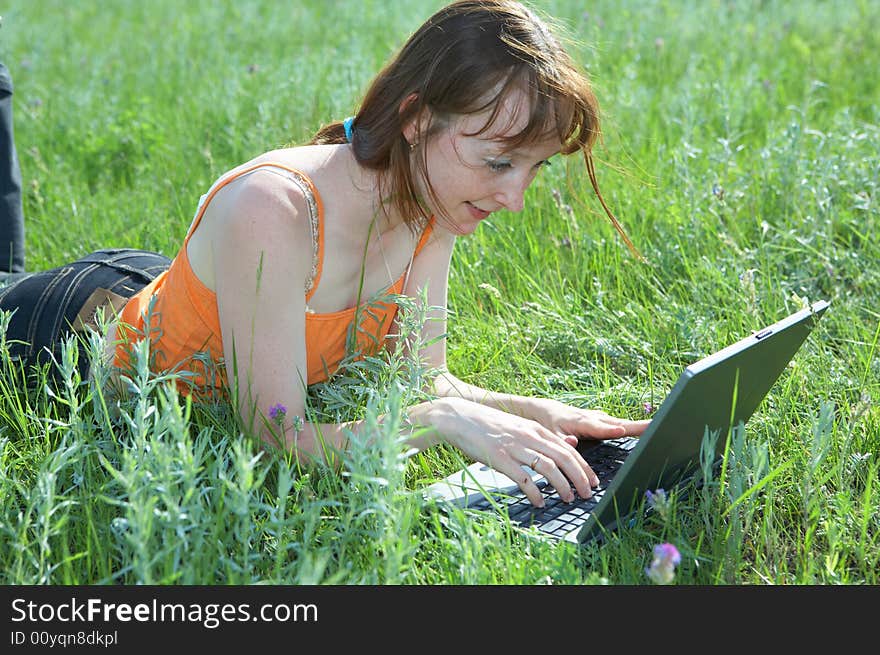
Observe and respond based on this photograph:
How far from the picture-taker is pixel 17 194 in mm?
3668

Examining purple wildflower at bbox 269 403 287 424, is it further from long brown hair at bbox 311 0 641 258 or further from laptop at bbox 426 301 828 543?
long brown hair at bbox 311 0 641 258

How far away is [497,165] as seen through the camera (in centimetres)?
237

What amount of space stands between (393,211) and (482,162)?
0.37m

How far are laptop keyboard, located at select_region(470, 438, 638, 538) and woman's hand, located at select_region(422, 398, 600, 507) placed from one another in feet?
0.09

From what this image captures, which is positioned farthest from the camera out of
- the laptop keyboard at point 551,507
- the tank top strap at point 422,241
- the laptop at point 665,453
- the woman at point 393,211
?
the tank top strap at point 422,241

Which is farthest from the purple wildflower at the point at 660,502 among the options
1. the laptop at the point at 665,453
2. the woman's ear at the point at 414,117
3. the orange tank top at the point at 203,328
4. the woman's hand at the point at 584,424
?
the woman's ear at the point at 414,117

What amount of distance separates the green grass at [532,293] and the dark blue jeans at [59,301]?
10cm

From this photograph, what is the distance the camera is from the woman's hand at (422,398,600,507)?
2.17 m

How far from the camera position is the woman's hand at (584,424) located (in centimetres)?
249

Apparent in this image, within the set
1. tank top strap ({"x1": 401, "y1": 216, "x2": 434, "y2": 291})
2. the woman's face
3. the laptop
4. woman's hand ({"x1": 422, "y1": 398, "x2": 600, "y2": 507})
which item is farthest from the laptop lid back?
tank top strap ({"x1": 401, "y1": 216, "x2": 434, "y2": 291})

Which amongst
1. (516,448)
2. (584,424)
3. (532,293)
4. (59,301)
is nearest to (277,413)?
(516,448)

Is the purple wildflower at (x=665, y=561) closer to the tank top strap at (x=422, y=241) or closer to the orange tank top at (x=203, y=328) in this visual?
the orange tank top at (x=203, y=328)

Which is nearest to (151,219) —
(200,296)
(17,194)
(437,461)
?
(17,194)
